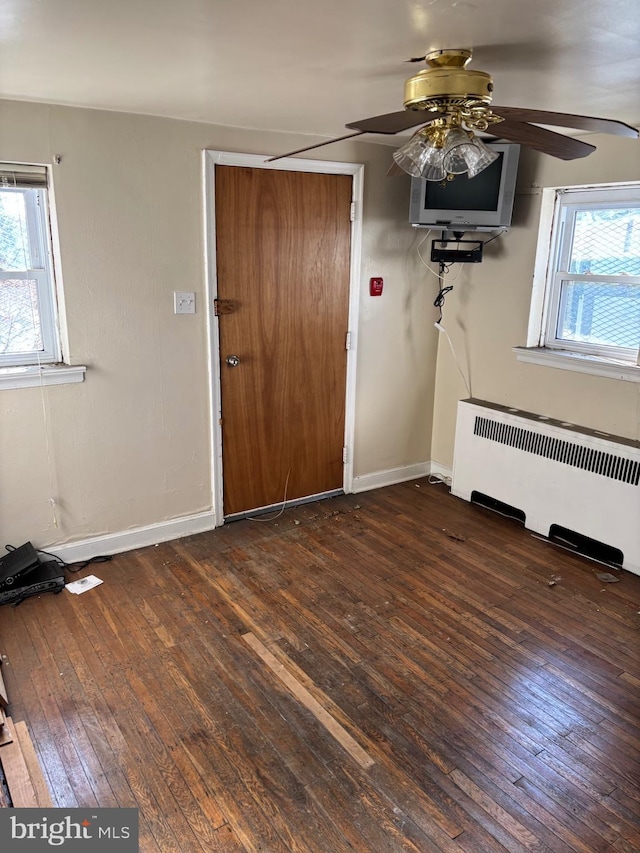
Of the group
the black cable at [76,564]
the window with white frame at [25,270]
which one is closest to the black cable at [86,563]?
the black cable at [76,564]

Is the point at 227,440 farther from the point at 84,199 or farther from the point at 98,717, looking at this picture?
the point at 98,717

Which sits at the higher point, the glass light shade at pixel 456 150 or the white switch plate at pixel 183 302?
the glass light shade at pixel 456 150

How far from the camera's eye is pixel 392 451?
439cm

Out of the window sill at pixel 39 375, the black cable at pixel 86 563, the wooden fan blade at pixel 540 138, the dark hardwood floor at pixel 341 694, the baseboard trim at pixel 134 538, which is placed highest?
the wooden fan blade at pixel 540 138

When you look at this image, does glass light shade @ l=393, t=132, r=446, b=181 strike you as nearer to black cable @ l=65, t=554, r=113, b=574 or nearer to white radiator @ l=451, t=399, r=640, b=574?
white radiator @ l=451, t=399, r=640, b=574

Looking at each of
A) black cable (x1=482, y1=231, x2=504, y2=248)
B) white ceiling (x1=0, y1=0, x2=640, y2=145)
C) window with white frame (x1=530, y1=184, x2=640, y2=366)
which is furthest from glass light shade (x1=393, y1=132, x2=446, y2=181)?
black cable (x1=482, y1=231, x2=504, y2=248)

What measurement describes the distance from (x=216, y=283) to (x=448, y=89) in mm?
1991

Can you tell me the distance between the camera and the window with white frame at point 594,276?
329 cm

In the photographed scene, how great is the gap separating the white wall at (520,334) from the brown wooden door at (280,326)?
84cm

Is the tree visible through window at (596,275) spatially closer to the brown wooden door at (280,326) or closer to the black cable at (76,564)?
the brown wooden door at (280,326)

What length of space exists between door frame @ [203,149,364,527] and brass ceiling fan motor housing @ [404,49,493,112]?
1709 millimetres

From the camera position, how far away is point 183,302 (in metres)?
3.26

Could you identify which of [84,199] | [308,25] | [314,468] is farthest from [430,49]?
[314,468]

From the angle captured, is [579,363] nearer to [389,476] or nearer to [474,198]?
[474,198]
